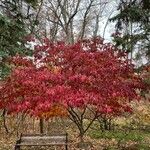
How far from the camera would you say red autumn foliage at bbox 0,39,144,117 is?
10070mm

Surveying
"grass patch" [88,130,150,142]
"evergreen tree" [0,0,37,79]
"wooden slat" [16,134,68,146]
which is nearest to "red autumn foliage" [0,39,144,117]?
"wooden slat" [16,134,68,146]

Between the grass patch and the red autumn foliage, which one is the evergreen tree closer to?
the grass patch

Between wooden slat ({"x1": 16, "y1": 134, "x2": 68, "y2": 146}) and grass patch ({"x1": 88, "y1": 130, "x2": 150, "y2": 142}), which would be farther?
grass patch ({"x1": 88, "y1": 130, "x2": 150, "y2": 142})

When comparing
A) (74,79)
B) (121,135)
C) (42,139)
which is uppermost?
(74,79)

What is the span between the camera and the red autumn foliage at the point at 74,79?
33.0 ft

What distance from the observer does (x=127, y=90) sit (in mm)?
10945

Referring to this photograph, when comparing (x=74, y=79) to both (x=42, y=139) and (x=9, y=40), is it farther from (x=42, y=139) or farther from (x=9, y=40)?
(x=9, y=40)

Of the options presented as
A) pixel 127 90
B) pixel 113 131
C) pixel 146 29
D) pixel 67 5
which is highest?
pixel 67 5

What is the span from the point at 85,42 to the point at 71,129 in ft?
25.0

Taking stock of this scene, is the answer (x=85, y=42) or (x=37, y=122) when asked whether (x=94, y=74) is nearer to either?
(x=85, y=42)

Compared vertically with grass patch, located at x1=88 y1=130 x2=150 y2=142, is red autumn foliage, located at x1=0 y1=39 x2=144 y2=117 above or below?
above

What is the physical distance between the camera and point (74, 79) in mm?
10148

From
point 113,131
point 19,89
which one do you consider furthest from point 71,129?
point 19,89

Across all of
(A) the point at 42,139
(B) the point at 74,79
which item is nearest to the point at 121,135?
(A) the point at 42,139
